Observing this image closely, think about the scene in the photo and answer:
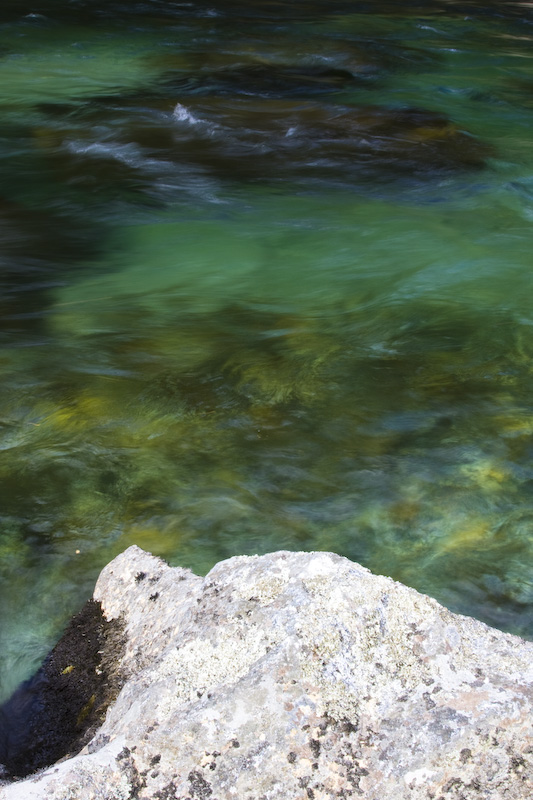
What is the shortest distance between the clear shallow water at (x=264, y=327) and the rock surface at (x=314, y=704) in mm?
805

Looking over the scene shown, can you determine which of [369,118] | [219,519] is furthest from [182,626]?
[369,118]

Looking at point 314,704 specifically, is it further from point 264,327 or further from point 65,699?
point 264,327

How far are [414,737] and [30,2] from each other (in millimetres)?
16765

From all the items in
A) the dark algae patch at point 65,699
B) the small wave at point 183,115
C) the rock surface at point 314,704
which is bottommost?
the small wave at point 183,115

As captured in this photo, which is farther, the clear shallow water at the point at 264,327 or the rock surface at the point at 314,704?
the clear shallow water at the point at 264,327

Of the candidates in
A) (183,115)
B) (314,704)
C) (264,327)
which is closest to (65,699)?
(314,704)

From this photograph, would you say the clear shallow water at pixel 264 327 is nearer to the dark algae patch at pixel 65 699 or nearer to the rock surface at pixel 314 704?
the dark algae patch at pixel 65 699

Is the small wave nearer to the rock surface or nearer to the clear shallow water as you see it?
the clear shallow water

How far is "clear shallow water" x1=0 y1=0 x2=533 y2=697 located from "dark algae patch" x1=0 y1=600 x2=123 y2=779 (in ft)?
0.32

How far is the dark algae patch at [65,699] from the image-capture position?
2.36 meters

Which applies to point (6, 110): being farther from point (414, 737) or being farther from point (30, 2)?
point (414, 737)

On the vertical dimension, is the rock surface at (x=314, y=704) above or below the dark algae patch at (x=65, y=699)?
above

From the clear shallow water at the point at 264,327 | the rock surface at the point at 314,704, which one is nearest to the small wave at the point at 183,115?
the clear shallow water at the point at 264,327

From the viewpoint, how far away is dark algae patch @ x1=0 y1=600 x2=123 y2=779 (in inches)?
93.0
